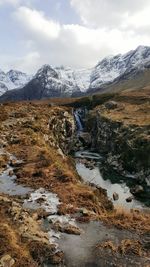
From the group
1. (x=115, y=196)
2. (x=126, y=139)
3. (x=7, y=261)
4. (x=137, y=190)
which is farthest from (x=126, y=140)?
(x=7, y=261)

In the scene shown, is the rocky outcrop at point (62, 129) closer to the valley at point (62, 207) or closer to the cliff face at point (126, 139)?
the valley at point (62, 207)

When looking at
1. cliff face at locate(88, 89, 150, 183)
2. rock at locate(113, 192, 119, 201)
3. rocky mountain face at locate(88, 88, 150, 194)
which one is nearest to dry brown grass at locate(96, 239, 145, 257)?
rock at locate(113, 192, 119, 201)

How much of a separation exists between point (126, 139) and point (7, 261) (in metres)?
68.5

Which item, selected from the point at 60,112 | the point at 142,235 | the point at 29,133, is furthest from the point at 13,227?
the point at 60,112

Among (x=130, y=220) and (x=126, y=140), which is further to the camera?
(x=126, y=140)

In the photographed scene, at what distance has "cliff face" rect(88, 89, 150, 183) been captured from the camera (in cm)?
7852

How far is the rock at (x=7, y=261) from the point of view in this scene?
23234mm

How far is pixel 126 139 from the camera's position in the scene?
90000 millimetres

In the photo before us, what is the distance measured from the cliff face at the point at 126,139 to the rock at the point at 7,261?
49255 millimetres

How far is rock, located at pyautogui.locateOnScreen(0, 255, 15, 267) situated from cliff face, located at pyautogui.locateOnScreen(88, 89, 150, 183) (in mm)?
49255

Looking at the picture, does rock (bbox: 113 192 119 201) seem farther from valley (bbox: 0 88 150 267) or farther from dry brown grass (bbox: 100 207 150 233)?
dry brown grass (bbox: 100 207 150 233)

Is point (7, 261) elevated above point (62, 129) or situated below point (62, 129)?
above

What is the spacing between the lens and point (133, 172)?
7712 cm

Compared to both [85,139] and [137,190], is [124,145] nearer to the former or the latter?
[137,190]
